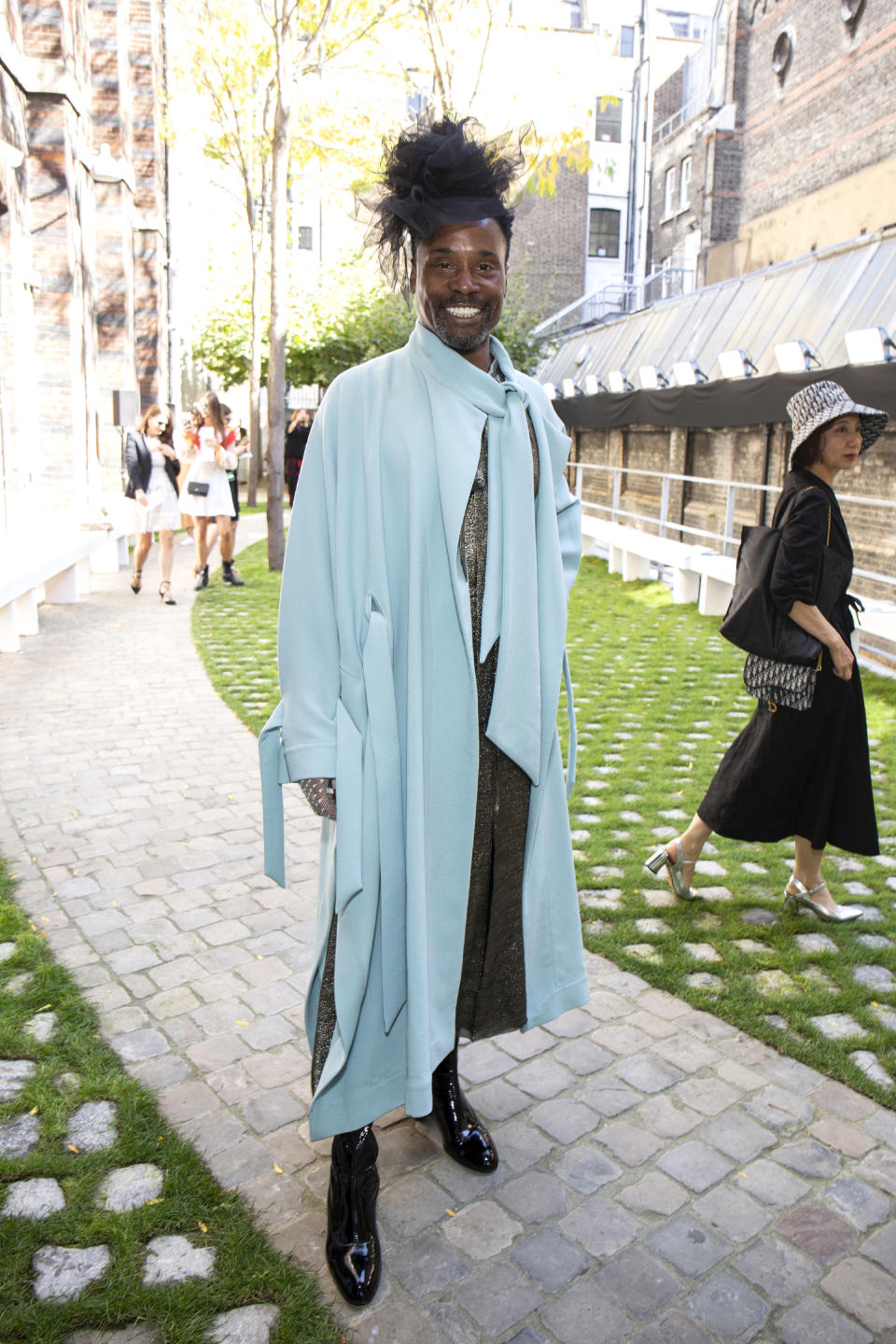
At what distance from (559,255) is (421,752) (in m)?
42.9

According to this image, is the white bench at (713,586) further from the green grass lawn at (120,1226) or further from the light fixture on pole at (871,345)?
the green grass lawn at (120,1226)

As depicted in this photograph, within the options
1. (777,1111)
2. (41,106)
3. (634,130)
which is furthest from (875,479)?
(634,130)

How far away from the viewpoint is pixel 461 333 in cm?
221

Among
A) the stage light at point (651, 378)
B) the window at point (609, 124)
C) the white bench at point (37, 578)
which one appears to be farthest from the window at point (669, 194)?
the white bench at point (37, 578)

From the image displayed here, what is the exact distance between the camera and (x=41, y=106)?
11688 millimetres

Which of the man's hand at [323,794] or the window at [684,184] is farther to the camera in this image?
the window at [684,184]

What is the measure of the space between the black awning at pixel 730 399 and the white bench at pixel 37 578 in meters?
6.78

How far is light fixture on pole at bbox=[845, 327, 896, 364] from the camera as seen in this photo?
1059 centimetres

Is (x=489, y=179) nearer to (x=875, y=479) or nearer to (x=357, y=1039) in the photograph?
(x=357, y=1039)

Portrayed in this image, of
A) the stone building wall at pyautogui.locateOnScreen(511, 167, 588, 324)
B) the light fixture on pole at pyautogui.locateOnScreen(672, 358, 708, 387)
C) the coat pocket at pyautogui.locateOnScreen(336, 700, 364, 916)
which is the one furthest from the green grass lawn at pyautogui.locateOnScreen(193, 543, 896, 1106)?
the stone building wall at pyautogui.locateOnScreen(511, 167, 588, 324)

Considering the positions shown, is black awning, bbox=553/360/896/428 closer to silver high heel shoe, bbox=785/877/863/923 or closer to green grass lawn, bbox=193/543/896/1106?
green grass lawn, bbox=193/543/896/1106

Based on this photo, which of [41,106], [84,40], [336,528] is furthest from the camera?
[84,40]

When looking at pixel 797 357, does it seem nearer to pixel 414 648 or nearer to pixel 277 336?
pixel 277 336

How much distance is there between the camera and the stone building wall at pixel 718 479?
42.2 ft
